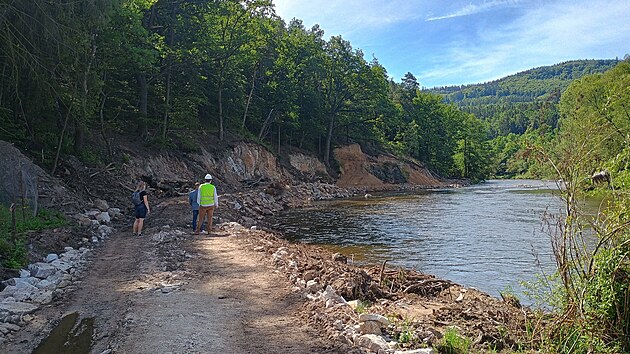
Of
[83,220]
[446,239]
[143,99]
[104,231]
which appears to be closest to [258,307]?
[104,231]

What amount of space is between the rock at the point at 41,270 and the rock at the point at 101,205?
26.3ft

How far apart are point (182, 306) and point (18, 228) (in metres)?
6.35

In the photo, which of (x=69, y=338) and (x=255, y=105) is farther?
(x=255, y=105)

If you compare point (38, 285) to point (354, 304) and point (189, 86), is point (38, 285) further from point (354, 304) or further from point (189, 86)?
point (189, 86)

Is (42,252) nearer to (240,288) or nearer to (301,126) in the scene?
(240,288)

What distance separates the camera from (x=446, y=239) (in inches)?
706

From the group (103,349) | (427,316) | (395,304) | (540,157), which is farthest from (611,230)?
(103,349)

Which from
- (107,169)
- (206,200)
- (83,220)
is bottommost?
(83,220)

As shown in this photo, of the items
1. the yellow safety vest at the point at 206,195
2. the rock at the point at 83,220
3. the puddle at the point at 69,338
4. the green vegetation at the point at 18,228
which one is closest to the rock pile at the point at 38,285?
the green vegetation at the point at 18,228

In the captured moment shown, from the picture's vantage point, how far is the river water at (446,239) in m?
12.5

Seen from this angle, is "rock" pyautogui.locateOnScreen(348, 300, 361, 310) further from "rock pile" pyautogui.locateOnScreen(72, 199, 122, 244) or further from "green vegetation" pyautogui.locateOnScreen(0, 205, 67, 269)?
"rock pile" pyautogui.locateOnScreen(72, 199, 122, 244)

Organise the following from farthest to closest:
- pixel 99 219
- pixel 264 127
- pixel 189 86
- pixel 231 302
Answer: pixel 264 127, pixel 189 86, pixel 99 219, pixel 231 302

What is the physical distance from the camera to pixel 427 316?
739 centimetres

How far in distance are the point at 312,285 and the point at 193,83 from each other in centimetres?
3021
